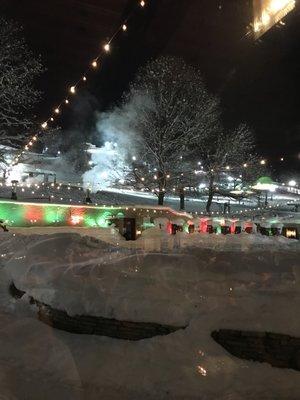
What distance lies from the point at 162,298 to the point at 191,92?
903 inches

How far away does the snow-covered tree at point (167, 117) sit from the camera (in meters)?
27.4

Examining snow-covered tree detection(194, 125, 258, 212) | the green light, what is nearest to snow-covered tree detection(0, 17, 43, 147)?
the green light

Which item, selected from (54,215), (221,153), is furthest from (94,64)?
(221,153)

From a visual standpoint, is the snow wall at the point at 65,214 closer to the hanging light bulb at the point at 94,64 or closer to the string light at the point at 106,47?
the hanging light bulb at the point at 94,64

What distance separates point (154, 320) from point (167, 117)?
2217 cm

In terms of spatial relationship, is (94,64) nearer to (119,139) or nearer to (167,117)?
(167,117)

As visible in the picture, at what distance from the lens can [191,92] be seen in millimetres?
27984

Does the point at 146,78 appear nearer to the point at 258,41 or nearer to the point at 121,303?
the point at 258,41

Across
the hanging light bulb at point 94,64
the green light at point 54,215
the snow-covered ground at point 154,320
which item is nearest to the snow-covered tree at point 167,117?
the green light at point 54,215

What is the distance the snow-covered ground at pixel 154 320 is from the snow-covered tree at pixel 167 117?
2044cm

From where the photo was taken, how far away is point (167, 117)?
27562mm

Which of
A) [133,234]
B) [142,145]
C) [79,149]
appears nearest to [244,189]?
[142,145]

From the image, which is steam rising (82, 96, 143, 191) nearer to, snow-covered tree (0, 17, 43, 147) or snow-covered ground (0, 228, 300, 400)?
snow-covered tree (0, 17, 43, 147)

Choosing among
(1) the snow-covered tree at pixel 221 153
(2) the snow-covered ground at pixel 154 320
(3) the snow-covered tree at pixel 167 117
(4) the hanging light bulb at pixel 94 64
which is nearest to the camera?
(2) the snow-covered ground at pixel 154 320
